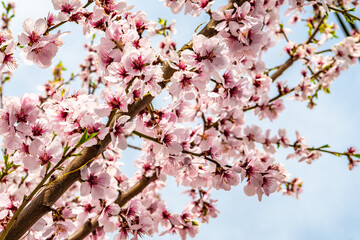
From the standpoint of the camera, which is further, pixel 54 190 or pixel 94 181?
pixel 94 181

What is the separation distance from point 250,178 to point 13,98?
1339 mm

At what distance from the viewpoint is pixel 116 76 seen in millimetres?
1461

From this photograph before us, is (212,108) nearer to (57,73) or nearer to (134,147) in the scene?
(134,147)

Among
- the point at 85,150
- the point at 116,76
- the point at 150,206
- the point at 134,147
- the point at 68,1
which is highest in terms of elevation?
the point at 68,1

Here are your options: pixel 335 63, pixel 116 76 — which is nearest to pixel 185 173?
pixel 116 76

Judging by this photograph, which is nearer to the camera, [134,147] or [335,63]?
[134,147]

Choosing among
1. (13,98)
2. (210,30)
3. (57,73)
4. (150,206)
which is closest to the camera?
(13,98)

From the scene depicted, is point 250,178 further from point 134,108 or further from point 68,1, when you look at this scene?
point 68,1

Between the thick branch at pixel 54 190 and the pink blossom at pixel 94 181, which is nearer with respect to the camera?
the thick branch at pixel 54 190

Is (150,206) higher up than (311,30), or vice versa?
(311,30)

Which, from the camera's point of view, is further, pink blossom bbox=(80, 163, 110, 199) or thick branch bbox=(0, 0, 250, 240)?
pink blossom bbox=(80, 163, 110, 199)

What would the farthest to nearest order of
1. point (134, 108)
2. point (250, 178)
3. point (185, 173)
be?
point (185, 173), point (250, 178), point (134, 108)

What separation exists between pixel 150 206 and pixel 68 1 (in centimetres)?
183

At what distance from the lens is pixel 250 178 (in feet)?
5.82
